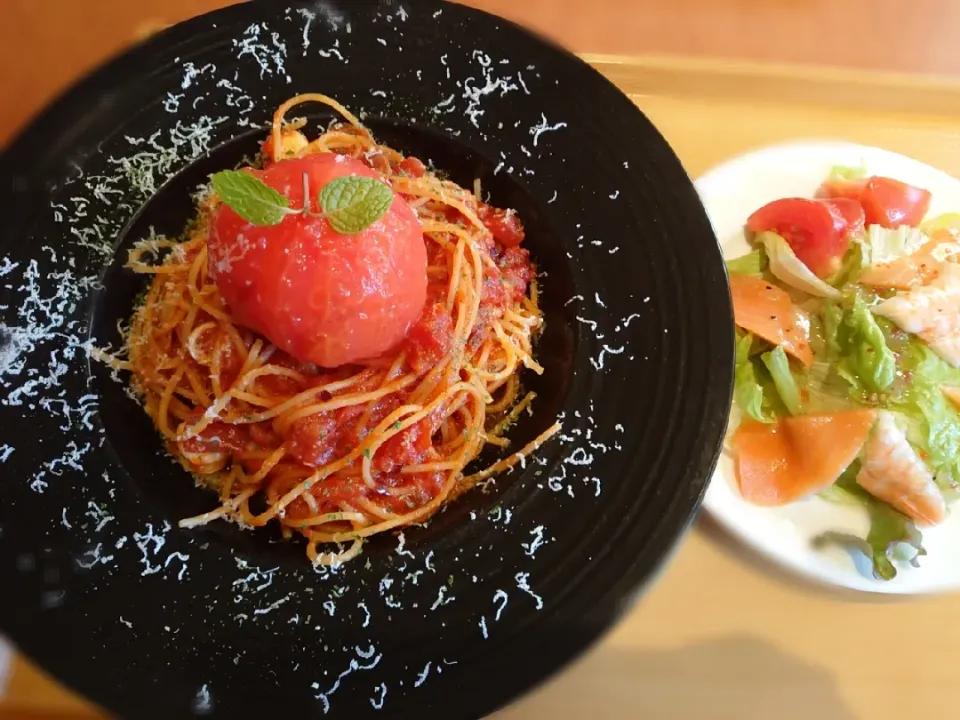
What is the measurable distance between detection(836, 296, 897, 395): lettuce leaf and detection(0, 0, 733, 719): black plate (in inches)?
23.5

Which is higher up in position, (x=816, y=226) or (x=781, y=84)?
(x=781, y=84)

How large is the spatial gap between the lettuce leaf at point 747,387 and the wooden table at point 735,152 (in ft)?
1.17

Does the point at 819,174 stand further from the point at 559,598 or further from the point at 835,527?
the point at 559,598

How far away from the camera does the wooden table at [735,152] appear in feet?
5.72

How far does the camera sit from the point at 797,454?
1.91m

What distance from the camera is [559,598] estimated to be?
142 centimetres

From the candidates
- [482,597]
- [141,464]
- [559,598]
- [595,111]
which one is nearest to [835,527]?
[559,598]

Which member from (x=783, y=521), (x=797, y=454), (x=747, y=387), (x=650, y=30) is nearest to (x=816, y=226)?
(x=747, y=387)

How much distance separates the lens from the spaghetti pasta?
5.17 ft

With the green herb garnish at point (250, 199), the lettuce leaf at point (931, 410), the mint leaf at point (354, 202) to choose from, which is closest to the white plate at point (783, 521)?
the lettuce leaf at point (931, 410)

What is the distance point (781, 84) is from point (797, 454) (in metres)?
1.24

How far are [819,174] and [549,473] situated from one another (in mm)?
1383

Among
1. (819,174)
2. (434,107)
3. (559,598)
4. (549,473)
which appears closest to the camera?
(559,598)

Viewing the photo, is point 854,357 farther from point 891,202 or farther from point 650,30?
point 650,30
